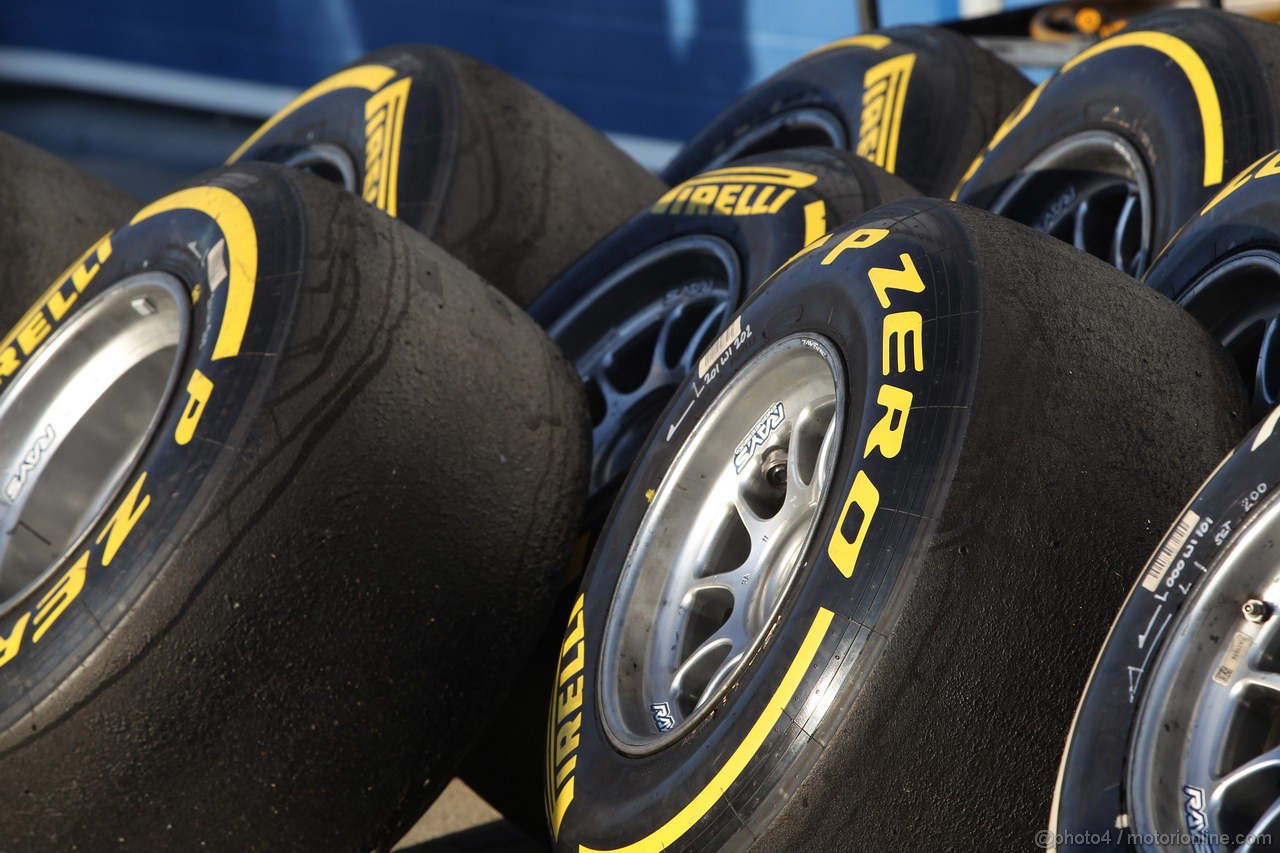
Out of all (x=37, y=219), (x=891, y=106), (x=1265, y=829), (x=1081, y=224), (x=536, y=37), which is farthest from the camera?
(x=536, y=37)

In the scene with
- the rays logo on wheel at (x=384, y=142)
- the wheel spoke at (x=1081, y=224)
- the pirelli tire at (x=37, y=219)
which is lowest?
the pirelli tire at (x=37, y=219)

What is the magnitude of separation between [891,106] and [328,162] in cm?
156

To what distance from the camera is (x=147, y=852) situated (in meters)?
2.34

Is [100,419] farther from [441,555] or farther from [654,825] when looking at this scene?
[654,825]

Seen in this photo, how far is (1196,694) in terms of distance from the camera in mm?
1680

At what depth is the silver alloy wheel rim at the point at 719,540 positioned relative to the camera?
7.84 feet

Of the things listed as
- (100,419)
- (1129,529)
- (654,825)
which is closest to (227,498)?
(654,825)

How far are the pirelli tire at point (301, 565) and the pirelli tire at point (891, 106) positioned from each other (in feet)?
4.53

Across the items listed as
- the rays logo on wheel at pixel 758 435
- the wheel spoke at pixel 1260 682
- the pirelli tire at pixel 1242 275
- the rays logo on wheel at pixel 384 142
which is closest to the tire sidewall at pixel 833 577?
the rays logo on wheel at pixel 758 435

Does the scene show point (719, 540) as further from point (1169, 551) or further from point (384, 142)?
point (384, 142)

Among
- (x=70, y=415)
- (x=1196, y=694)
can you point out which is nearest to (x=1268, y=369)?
(x=1196, y=694)

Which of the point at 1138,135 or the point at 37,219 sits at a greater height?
the point at 1138,135

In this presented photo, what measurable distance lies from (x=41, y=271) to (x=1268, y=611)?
344cm

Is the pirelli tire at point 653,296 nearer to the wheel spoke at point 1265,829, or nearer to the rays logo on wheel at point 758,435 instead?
the rays logo on wheel at point 758,435
